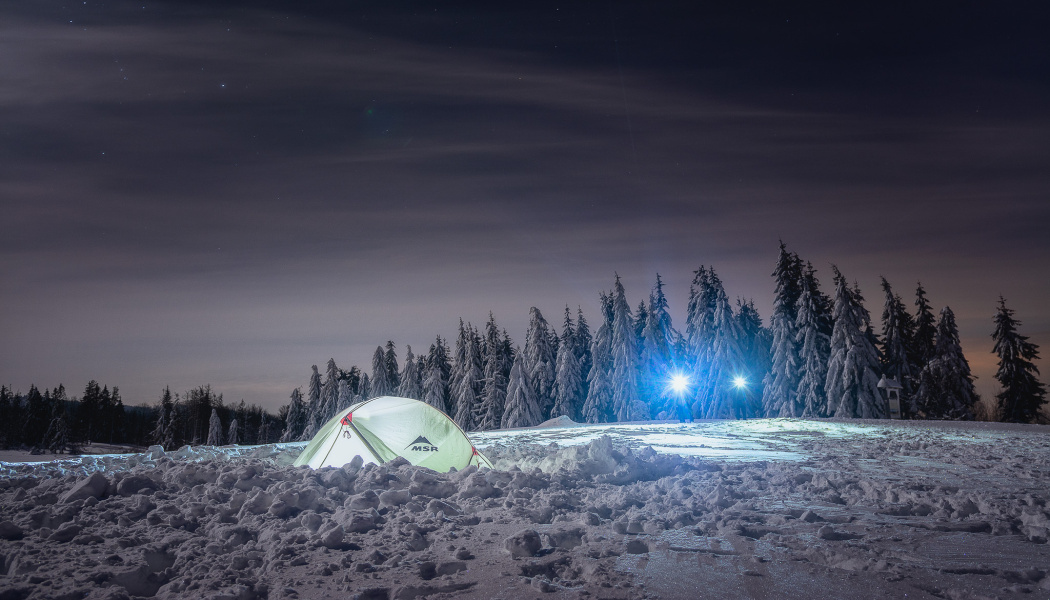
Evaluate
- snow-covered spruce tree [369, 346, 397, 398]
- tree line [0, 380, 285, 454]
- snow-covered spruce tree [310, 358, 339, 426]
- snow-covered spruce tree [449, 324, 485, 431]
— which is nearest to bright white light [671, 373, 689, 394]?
snow-covered spruce tree [449, 324, 485, 431]

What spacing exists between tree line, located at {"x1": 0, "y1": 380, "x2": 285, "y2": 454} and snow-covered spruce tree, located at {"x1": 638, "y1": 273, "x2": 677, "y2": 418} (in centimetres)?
Result: 7079

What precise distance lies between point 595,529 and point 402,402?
18.9ft

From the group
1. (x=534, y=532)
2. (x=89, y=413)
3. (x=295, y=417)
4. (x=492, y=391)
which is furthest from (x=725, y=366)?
(x=89, y=413)

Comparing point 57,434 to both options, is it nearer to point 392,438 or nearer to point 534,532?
point 392,438

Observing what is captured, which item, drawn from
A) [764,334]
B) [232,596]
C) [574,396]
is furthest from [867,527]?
[764,334]

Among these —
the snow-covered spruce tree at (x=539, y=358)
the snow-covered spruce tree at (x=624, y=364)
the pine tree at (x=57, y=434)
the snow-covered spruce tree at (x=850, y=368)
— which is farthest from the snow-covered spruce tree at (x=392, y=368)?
the pine tree at (x=57, y=434)

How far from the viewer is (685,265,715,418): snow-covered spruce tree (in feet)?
153

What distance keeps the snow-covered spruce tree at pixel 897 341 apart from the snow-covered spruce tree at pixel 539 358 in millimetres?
28269

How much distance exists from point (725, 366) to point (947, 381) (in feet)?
50.9

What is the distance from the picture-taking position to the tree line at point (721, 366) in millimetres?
39031

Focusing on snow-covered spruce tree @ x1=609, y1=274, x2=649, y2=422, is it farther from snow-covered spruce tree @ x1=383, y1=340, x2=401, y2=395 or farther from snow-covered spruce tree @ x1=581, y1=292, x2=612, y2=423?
snow-covered spruce tree @ x1=383, y1=340, x2=401, y2=395

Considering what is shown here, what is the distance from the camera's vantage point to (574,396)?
50094 millimetres

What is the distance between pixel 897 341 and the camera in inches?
1709

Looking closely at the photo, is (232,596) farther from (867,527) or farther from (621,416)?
(621,416)
